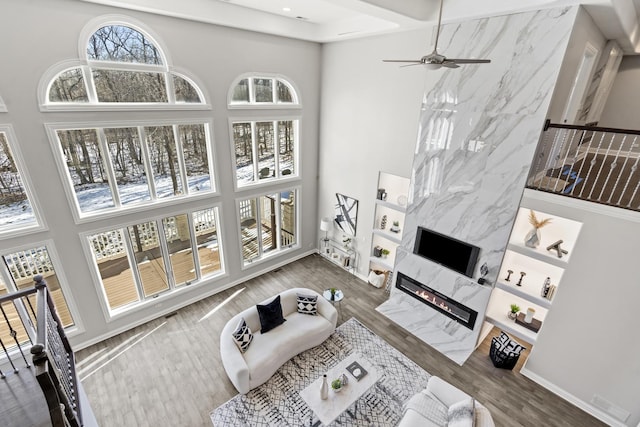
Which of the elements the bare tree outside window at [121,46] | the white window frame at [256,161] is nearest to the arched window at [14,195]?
the bare tree outside window at [121,46]

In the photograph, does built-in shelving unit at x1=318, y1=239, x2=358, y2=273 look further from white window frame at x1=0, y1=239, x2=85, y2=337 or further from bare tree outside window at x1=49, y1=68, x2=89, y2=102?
bare tree outside window at x1=49, y1=68, x2=89, y2=102

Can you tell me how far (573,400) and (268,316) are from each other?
211 inches

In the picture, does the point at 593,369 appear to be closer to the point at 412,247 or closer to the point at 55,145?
the point at 412,247

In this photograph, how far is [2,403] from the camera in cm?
282

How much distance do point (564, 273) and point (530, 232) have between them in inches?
30.6

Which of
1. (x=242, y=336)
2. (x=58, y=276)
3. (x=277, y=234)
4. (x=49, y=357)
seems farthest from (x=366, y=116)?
(x=58, y=276)

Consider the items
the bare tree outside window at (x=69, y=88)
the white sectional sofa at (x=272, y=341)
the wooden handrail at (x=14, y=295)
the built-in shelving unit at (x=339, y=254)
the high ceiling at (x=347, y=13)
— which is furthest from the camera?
the built-in shelving unit at (x=339, y=254)

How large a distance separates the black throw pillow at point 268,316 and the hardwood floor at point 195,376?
106 centimetres

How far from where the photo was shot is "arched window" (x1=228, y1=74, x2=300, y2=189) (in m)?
6.73

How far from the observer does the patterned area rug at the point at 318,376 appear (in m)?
4.54

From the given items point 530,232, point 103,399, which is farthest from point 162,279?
point 530,232

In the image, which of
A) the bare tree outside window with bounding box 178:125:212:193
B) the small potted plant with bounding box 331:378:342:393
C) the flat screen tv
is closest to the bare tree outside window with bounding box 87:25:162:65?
the bare tree outside window with bounding box 178:125:212:193

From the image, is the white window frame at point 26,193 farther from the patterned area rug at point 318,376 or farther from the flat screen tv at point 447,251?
the flat screen tv at point 447,251

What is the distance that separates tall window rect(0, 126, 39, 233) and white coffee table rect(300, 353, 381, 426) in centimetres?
521
